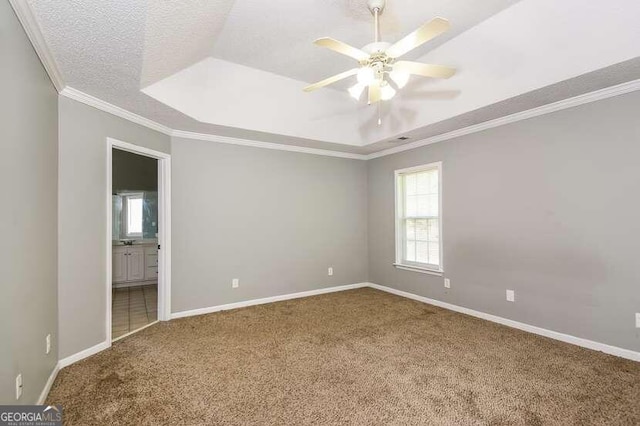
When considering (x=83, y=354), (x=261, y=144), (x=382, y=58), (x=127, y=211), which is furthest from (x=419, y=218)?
(x=127, y=211)

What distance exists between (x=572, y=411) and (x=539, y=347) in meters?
1.07

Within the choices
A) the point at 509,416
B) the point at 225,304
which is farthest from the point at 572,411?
the point at 225,304

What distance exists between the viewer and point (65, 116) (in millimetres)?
2719

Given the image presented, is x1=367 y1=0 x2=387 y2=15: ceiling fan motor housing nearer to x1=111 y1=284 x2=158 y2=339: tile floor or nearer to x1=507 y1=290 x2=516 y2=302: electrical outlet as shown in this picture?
x1=507 y1=290 x2=516 y2=302: electrical outlet

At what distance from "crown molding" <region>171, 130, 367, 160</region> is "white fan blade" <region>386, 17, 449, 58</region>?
279 centimetres

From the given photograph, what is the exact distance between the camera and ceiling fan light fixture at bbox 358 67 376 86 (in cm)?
221

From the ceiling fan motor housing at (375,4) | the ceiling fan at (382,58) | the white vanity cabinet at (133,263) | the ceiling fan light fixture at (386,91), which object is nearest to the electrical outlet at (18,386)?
the ceiling fan at (382,58)

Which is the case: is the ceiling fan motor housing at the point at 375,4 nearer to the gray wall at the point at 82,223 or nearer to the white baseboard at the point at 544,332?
the gray wall at the point at 82,223

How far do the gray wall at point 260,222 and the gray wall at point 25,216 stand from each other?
1593mm

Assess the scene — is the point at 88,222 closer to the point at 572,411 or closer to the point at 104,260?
the point at 104,260

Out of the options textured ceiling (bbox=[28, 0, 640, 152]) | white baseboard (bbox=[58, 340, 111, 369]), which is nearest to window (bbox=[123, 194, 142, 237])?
textured ceiling (bbox=[28, 0, 640, 152])

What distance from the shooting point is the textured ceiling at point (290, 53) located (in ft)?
6.85

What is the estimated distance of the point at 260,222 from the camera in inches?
180

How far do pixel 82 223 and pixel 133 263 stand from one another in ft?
11.1
